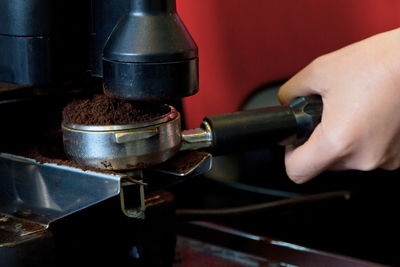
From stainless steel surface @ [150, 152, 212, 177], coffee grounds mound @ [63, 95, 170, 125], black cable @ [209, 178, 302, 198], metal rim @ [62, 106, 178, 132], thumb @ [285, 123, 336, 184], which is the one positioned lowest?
black cable @ [209, 178, 302, 198]

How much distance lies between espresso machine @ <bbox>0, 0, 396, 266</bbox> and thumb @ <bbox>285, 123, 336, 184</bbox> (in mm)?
21

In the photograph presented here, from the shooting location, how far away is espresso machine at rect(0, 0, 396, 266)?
38 centimetres

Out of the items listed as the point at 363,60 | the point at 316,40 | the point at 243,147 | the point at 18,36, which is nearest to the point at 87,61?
the point at 18,36

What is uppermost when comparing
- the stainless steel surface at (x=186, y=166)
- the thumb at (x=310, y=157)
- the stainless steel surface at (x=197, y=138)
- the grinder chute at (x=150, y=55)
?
the grinder chute at (x=150, y=55)

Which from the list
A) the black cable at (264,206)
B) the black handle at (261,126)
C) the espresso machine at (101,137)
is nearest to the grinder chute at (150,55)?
the espresso machine at (101,137)

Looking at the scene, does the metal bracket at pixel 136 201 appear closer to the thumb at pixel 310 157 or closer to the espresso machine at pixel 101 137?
the espresso machine at pixel 101 137

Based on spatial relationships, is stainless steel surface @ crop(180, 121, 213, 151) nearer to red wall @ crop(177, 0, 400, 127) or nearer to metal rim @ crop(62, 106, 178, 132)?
metal rim @ crop(62, 106, 178, 132)

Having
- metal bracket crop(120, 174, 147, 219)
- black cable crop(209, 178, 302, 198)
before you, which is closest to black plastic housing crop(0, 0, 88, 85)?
metal bracket crop(120, 174, 147, 219)

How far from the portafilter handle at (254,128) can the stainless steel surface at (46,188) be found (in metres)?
0.10

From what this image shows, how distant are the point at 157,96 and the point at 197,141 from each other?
100mm

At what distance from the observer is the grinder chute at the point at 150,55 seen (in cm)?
38

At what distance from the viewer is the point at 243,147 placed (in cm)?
50

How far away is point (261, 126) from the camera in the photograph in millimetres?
497

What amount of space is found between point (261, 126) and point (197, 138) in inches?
2.6
